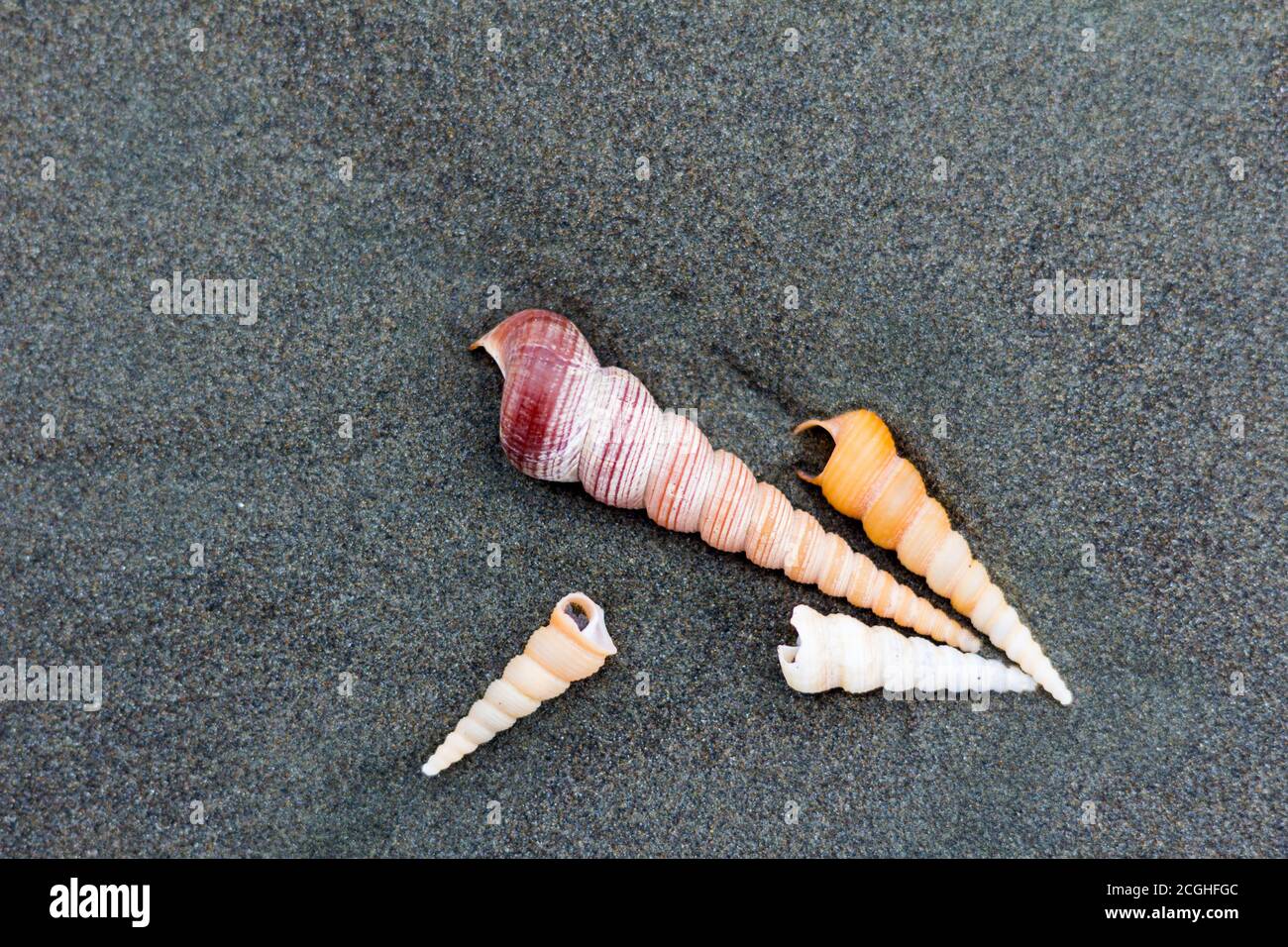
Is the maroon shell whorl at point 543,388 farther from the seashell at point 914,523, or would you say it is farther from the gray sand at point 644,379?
the seashell at point 914,523

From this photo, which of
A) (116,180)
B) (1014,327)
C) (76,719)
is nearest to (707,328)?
(1014,327)

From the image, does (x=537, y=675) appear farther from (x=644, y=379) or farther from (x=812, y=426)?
(x=812, y=426)

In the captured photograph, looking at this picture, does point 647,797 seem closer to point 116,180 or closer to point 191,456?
point 191,456

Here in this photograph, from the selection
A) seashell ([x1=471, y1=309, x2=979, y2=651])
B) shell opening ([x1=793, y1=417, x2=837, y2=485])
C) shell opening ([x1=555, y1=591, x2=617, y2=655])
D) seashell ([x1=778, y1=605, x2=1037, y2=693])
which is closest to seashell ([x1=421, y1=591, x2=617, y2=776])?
shell opening ([x1=555, y1=591, x2=617, y2=655])

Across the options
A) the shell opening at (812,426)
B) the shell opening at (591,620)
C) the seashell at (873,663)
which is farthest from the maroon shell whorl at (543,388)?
the seashell at (873,663)

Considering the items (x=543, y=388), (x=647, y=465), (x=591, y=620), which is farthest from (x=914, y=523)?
(x=543, y=388)

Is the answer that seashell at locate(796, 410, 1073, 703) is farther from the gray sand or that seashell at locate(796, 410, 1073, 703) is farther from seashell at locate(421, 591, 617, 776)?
seashell at locate(421, 591, 617, 776)
